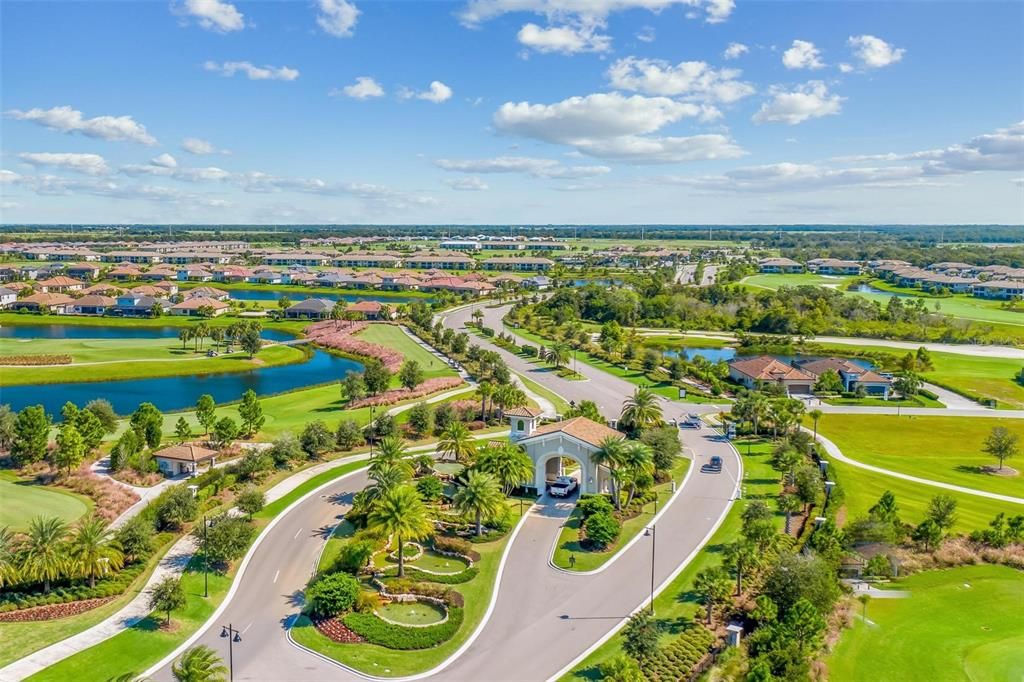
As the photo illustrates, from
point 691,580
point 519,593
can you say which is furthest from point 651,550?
point 519,593

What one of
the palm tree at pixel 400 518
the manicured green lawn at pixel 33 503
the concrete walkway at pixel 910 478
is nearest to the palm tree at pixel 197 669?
the palm tree at pixel 400 518

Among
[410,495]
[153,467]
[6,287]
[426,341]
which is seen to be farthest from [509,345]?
[6,287]

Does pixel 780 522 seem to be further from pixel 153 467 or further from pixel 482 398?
pixel 153 467

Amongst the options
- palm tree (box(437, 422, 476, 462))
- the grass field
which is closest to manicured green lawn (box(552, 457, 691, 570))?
palm tree (box(437, 422, 476, 462))

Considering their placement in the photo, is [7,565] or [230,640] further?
[7,565]

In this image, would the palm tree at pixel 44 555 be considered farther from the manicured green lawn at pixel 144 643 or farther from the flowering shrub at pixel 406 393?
the flowering shrub at pixel 406 393

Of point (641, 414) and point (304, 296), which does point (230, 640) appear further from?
point (304, 296)

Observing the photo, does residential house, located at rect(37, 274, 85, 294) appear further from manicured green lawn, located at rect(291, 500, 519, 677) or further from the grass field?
manicured green lawn, located at rect(291, 500, 519, 677)
